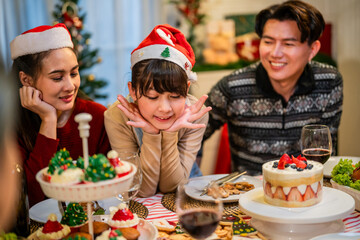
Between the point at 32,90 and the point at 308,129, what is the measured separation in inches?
45.3

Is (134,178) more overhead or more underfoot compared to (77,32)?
more underfoot

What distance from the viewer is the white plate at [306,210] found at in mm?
1199

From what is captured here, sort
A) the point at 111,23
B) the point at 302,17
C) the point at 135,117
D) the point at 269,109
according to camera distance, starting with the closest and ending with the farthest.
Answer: the point at 135,117
the point at 302,17
the point at 269,109
the point at 111,23

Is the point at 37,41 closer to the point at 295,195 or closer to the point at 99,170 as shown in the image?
the point at 99,170

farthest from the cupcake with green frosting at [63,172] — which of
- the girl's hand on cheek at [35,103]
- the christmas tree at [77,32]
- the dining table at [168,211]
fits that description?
the christmas tree at [77,32]

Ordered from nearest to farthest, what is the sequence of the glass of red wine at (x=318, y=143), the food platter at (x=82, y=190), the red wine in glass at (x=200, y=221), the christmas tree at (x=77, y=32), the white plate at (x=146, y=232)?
1. the food platter at (x=82, y=190)
2. the red wine in glass at (x=200, y=221)
3. the white plate at (x=146, y=232)
4. the glass of red wine at (x=318, y=143)
5. the christmas tree at (x=77, y=32)

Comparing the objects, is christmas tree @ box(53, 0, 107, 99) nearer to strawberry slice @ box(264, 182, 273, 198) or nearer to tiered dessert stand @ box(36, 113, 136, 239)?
strawberry slice @ box(264, 182, 273, 198)

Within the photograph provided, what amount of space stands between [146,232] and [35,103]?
33.0 inches

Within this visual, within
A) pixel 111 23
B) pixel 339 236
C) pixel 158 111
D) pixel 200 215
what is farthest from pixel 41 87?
pixel 111 23

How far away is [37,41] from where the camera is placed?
1.78m

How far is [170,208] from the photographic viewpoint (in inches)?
59.0

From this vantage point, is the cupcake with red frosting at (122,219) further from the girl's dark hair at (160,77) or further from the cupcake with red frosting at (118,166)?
the girl's dark hair at (160,77)

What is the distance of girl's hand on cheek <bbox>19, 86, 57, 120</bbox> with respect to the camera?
5.76ft

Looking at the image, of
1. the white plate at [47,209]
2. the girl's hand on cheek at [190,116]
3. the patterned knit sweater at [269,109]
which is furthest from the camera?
the patterned knit sweater at [269,109]
